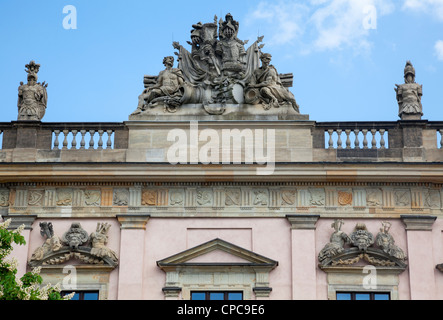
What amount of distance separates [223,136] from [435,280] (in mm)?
5595

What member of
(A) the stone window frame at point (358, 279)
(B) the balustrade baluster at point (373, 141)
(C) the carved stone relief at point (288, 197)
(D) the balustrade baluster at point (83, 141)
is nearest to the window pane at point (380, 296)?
(A) the stone window frame at point (358, 279)

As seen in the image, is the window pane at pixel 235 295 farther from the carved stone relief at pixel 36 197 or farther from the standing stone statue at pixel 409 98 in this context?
the standing stone statue at pixel 409 98

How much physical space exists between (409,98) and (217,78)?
4421mm

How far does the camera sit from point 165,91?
2241cm

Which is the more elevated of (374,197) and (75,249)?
(374,197)

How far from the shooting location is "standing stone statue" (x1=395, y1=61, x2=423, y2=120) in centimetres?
2217

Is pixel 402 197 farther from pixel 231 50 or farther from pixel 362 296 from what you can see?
pixel 231 50

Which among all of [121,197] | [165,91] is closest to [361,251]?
[121,197]

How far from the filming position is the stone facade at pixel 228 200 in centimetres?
2078

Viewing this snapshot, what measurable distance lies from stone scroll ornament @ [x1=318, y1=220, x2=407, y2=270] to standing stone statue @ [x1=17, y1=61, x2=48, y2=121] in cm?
726

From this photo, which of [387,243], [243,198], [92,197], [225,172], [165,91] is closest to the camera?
[387,243]

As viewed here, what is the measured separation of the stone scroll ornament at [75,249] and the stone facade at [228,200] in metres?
0.03

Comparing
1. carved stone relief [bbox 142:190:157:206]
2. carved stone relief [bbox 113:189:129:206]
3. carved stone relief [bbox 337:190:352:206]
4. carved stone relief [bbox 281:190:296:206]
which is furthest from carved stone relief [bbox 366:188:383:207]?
carved stone relief [bbox 113:189:129:206]

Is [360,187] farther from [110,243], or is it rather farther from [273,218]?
[110,243]
